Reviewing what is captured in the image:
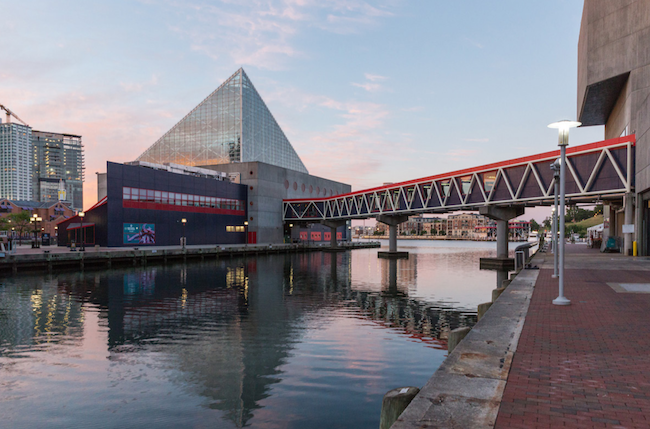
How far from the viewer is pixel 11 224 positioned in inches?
4796

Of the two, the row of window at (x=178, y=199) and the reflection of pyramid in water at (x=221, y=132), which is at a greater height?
the reflection of pyramid in water at (x=221, y=132)

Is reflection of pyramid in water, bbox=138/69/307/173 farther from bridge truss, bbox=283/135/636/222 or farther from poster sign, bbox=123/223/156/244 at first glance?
bridge truss, bbox=283/135/636/222

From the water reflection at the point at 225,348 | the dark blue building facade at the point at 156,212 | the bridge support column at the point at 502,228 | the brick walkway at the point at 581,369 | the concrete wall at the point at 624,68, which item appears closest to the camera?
the brick walkway at the point at 581,369

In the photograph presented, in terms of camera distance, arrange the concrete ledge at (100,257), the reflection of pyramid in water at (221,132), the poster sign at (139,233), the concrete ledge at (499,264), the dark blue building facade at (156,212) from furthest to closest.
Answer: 1. the reflection of pyramid in water at (221,132)
2. the poster sign at (139,233)
3. the dark blue building facade at (156,212)
4. the concrete ledge at (499,264)
5. the concrete ledge at (100,257)

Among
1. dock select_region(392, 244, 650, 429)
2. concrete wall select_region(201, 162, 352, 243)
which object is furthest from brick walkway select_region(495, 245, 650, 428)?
concrete wall select_region(201, 162, 352, 243)

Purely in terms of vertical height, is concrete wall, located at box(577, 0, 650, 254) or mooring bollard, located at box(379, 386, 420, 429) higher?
concrete wall, located at box(577, 0, 650, 254)

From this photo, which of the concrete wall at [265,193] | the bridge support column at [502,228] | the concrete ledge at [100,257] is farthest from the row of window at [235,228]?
the bridge support column at [502,228]

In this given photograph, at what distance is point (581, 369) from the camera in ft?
26.6

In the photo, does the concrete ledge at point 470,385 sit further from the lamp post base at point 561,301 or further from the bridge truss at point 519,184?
the bridge truss at point 519,184

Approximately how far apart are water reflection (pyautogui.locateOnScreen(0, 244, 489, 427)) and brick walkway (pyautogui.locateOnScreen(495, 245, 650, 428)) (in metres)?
3.82

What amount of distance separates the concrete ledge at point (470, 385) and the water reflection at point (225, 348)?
2.76 meters

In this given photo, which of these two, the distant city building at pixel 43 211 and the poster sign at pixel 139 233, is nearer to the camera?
the poster sign at pixel 139 233

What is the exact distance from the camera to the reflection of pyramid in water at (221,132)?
114188 mm

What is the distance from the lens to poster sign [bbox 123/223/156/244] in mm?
66250
